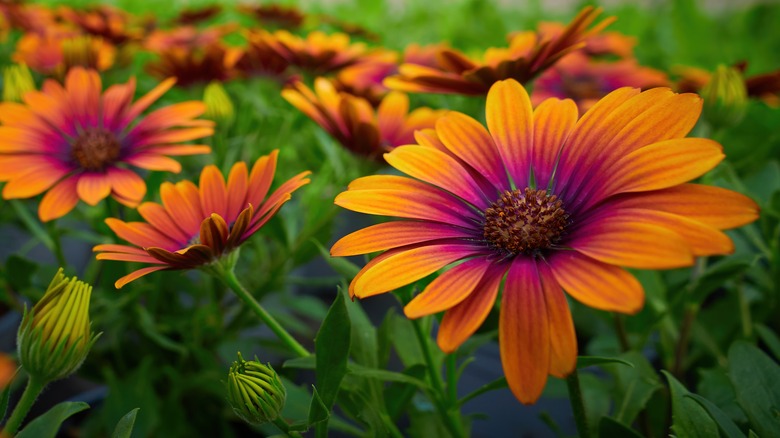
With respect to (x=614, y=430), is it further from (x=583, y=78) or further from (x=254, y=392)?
(x=583, y=78)

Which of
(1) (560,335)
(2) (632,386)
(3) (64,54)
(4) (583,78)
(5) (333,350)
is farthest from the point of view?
(4) (583,78)

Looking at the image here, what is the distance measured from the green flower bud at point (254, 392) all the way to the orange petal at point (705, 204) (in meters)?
0.25

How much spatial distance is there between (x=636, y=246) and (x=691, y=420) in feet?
0.47

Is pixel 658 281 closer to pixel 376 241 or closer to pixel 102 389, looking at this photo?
pixel 376 241

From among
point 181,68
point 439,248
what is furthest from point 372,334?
point 181,68

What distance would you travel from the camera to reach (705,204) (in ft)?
1.14

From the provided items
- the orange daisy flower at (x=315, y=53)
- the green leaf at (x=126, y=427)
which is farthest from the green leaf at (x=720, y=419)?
the orange daisy flower at (x=315, y=53)

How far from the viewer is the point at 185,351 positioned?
2.25 feet

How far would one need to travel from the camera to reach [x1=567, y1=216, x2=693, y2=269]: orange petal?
12.1 inches

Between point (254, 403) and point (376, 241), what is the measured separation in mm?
128

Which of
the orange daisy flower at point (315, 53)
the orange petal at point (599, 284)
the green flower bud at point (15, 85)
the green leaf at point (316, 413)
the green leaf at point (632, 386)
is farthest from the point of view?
the orange daisy flower at point (315, 53)

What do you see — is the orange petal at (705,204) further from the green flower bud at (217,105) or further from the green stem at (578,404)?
the green flower bud at (217,105)

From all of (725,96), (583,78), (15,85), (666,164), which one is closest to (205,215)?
(666,164)

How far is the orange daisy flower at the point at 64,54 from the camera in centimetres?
94
